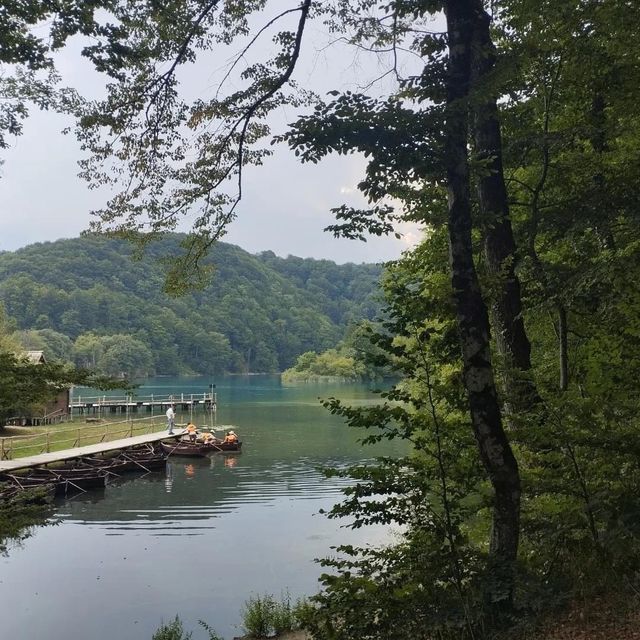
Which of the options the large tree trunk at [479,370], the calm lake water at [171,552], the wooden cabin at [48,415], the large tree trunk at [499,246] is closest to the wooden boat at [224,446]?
the calm lake water at [171,552]

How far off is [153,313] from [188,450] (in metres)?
102

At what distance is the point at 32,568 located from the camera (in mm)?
13867

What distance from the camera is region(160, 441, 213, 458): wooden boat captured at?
3088 cm

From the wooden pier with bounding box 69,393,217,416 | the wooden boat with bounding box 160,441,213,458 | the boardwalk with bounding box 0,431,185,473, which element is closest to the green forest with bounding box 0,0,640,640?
the boardwalk with bounding box 0,431,185,473

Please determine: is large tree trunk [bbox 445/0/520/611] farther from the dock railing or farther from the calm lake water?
the dock railing

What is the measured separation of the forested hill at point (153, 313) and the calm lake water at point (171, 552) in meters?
66.1

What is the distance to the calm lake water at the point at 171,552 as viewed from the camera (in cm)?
1084

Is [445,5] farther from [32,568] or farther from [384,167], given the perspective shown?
[32,568]

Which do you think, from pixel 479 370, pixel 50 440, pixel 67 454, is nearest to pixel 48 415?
pixel 50 440

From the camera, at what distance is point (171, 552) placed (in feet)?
49.0

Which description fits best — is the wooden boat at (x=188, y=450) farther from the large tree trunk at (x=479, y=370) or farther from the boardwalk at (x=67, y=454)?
the large tree trunk at (x=479, y=370)

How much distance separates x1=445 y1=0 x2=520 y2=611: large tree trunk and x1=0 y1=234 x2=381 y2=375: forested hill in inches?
3327

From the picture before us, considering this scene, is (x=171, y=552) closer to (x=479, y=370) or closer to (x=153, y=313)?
(x=479, y=370)

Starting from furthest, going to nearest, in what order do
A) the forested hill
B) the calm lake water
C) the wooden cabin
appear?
the forested hill, the wooden cabin, the calm lake water
